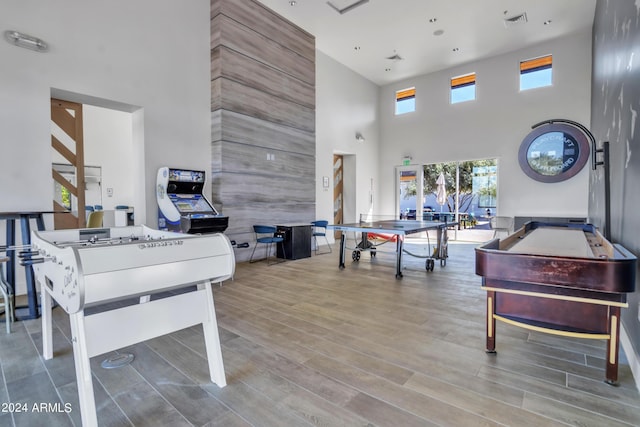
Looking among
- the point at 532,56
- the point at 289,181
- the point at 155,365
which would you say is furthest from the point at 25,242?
the point at 532,56

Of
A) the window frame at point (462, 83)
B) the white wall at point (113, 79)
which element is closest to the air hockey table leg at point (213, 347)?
the white wall at point (113, 79)

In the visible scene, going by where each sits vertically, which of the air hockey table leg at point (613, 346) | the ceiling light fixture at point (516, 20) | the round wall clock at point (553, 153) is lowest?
the air hockey table leg at point (613, 346)

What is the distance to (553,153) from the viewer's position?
7.54 metres

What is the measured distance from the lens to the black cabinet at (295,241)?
6.12 m

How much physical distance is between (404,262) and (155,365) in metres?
4.56

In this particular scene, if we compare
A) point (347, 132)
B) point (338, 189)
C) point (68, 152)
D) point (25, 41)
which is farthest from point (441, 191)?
point (25, 41)

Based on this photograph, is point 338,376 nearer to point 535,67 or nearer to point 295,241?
point 295,241

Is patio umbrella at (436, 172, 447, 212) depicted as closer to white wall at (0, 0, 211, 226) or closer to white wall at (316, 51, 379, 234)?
white wall at (316, 51, 379, 234)

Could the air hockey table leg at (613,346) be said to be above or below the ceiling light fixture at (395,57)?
below

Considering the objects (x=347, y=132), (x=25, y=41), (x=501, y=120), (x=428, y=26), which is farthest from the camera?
(x=347, y=132)

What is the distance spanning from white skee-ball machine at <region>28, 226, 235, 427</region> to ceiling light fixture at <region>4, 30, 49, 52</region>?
3.07m

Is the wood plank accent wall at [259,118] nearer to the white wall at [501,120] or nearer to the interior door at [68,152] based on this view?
the interior door at [68,152]

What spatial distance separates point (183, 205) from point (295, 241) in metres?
2.24

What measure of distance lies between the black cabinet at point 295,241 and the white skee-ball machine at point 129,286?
4.16 m
